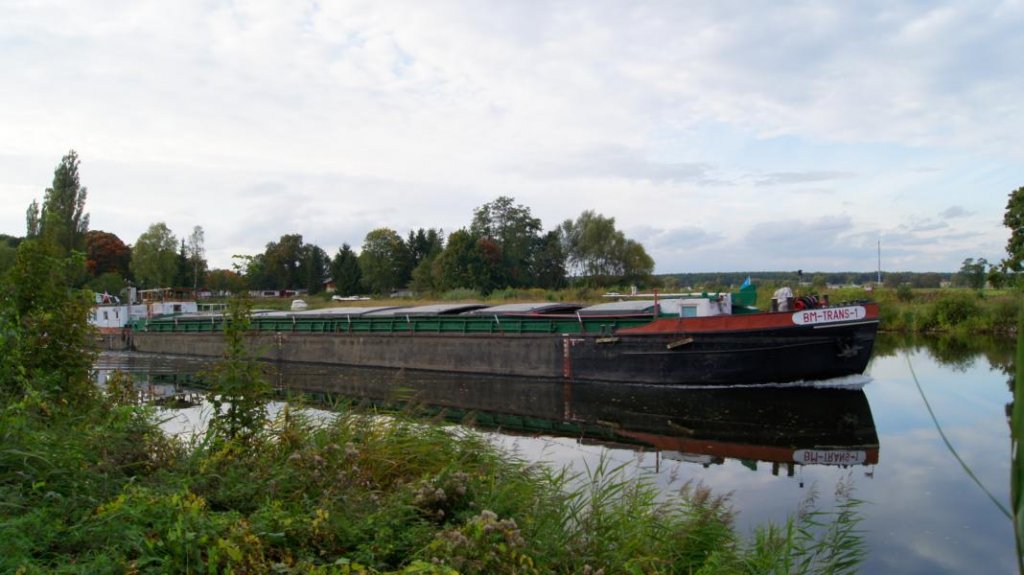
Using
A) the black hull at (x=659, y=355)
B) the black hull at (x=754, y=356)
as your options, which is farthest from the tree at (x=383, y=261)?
the black hull at (x=754, y=356)

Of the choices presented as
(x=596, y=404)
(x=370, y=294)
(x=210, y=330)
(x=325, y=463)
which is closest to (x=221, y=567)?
(x=325, y=463)

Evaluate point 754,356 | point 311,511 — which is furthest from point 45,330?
point 754,356

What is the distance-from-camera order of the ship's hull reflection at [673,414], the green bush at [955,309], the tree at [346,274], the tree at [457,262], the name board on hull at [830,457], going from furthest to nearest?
the tree at [346,274] < the tree at [457,262] < the green bush at [955,309] < the ship's hull reflection at [673,414] < the name board on hull at [830,457]

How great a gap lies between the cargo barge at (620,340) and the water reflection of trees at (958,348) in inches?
167

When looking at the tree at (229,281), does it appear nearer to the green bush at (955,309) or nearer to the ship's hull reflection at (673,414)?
the ship's hull reflection at (673,414)

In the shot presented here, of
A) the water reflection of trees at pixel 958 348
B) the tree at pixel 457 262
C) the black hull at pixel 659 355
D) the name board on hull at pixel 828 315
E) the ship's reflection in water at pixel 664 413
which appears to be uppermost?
the tree at pixel 457 262

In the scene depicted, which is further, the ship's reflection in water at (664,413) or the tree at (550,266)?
the tree at (550,266)

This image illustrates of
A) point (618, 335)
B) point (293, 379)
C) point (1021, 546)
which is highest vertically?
point (1021, 546)

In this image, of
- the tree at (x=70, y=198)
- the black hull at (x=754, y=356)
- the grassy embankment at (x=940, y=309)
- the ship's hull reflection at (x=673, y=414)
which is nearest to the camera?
the ship's hull reflection at (x=673, y=414)

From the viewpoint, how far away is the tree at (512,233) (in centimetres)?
6550

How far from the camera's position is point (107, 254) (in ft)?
224

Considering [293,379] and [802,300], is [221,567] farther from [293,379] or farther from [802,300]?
[293,379]

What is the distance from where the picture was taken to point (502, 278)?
61.0m

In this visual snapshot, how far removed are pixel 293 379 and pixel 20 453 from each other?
17077 millimetres
